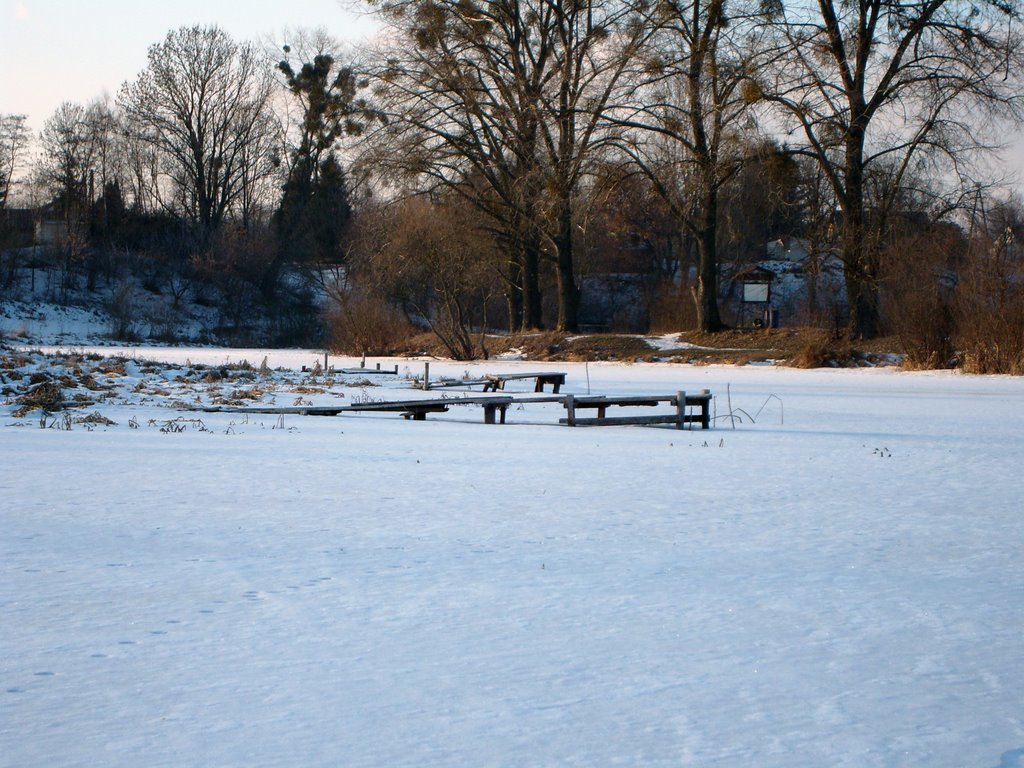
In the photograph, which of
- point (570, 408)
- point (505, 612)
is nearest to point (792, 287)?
point (570, 408)

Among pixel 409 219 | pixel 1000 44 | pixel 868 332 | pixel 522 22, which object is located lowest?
pixel 868 332

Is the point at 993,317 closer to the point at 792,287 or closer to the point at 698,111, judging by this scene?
the point at 698,111

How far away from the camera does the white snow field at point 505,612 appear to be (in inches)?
133

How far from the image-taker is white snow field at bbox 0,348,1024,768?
338 cm

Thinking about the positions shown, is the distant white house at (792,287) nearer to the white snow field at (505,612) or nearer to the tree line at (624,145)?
the tree line at (624,145)

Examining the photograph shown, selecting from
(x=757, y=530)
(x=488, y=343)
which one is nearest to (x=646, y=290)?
(x=488, y=343)

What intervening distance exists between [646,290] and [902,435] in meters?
41.8

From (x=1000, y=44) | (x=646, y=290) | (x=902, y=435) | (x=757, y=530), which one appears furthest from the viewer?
(x=646, y=290)

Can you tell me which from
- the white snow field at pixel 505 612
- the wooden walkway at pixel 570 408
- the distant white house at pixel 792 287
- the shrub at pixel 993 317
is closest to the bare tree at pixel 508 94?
the distant white house at pixel 792 287

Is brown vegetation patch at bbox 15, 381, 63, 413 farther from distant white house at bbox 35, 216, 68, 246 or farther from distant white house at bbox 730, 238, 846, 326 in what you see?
distant white house at bbox 35, 216, 68, 246

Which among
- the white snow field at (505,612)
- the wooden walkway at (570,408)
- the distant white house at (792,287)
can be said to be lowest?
the white snow field at (505,612)

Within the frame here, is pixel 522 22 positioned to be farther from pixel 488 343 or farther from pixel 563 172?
pixel 488 343

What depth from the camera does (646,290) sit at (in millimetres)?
53688

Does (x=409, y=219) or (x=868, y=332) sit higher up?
(x=409, y=219)
